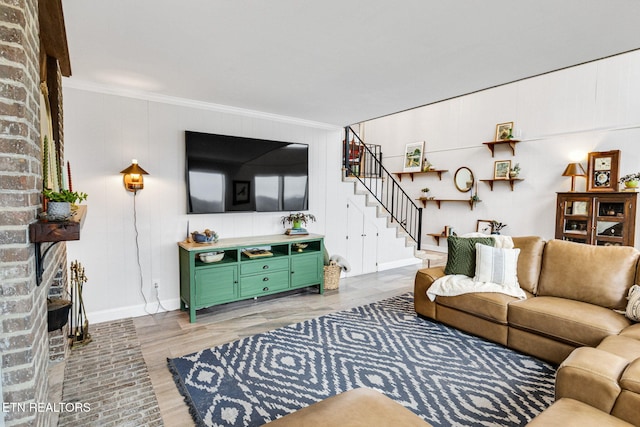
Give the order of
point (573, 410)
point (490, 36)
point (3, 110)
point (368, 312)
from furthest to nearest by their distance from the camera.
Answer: point (368, 312) < point (490, 36) < point (573, 410) < point (3, 110)

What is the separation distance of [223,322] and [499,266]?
9.53 feet

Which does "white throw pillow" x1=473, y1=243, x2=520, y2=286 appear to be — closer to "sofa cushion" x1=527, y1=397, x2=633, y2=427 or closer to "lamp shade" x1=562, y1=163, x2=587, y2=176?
"sofa cushion" x1=527, y1=397, x2=633, y2=427

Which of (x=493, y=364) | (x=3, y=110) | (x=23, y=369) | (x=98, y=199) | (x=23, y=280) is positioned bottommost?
(x=493, y=364)

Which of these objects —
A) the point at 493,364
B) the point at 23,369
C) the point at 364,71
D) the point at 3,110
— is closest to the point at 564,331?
the point at 493,364

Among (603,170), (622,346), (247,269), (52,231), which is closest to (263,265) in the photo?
(247,269)

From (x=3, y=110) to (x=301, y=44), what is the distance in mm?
1863

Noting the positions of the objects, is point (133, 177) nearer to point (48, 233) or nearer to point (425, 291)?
point (48, 233)

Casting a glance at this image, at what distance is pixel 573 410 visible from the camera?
1539 mm

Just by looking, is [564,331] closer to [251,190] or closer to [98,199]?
[251,190]

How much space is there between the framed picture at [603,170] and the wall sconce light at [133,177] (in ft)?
21.4

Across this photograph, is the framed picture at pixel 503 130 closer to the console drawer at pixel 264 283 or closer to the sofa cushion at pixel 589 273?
the sofa cushion at pixel 589 273

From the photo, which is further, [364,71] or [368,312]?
[368,312]

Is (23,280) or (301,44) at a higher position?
(301,44)

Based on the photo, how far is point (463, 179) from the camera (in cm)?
734
